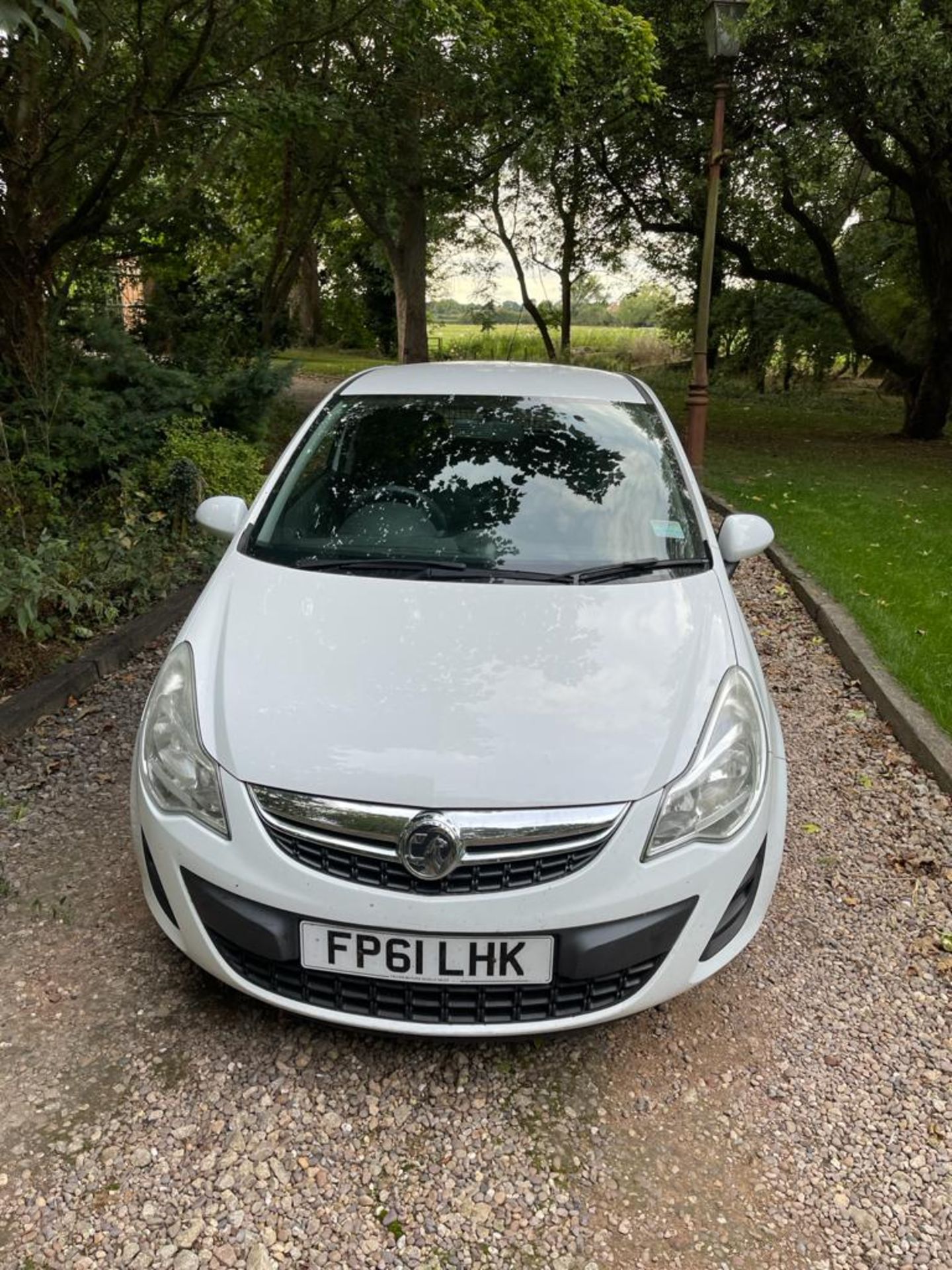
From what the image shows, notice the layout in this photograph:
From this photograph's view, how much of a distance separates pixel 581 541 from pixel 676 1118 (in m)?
1.66

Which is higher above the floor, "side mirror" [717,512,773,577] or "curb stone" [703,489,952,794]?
"side mirror" [717,512,773,577]

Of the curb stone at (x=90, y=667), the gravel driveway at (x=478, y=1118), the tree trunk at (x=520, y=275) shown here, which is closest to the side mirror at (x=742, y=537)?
the gravel driveway at (x=478, y=1118)

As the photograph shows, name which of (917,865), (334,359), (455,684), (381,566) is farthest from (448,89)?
(334,359)

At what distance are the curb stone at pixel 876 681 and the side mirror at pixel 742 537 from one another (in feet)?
4.47

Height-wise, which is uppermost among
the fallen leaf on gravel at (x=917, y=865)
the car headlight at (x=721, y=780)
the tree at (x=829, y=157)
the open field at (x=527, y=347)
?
the tree at (x=829, y=157)

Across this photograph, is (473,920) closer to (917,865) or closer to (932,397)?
(917,865)

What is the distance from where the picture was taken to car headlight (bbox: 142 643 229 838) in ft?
7.23

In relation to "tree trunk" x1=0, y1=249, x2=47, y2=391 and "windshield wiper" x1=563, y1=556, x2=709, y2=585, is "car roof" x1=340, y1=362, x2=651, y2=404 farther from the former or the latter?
"tree trunk" x1=0, y1=249, x2=47, y2=391

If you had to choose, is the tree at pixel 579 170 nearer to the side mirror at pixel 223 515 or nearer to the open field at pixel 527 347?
the open field at pixel 527 347

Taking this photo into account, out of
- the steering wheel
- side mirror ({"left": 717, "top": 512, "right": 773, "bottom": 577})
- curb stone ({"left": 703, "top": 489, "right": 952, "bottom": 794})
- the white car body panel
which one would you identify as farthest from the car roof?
curb stone ({"left": 703, "top": 489, "right": 952, "bottom": 794})

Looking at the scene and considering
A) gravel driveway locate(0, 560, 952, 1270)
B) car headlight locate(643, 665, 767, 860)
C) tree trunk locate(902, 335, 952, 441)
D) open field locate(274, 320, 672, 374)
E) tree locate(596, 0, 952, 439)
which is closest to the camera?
gravel driveway locate(0, 560, 952, 1270)

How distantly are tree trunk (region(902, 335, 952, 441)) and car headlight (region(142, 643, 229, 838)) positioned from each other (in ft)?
→ 46.5

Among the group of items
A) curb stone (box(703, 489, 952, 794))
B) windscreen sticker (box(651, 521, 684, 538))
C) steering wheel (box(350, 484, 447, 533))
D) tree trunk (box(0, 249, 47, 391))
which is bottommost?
curb stone (box(703, 489, 952, 794))

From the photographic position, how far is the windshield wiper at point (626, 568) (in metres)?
2.81
